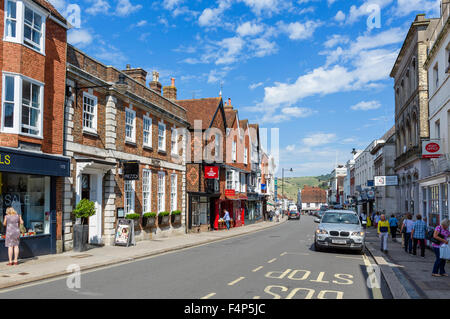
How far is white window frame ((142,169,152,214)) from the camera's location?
2179cm

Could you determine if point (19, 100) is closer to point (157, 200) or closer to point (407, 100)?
point (157, 200)

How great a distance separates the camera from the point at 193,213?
95.8ft

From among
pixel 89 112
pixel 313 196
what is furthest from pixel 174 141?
pixel 313 196

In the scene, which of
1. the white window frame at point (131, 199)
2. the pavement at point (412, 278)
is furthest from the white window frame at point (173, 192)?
the pavement at point (412, 278)

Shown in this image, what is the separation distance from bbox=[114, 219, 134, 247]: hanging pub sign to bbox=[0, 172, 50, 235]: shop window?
3.95m

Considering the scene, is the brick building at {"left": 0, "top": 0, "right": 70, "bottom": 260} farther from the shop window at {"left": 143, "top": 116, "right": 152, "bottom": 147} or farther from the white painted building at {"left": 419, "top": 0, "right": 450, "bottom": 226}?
the white painted building at {"left": 419, "top": 0, "right": 450, "bottom": 226}

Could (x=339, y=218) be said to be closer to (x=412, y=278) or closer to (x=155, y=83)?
(x=412, y=278)

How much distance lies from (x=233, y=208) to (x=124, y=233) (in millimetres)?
22252

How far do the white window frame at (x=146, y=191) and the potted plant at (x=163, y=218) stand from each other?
43.6 inches

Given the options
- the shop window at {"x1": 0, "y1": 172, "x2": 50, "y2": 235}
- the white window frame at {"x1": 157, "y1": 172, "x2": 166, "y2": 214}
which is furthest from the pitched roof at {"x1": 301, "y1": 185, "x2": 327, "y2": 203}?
the shop window at {"x1": 0, "y1": 172, "x2": 50, "y2": 235}

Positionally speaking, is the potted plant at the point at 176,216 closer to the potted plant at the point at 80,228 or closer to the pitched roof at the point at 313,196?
the potted plant at the point at 80,228

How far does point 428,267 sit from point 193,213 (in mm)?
18554

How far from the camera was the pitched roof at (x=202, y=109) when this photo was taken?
31.3 meters

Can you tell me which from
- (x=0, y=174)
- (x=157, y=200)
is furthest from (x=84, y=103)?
(x=157, y=200)
